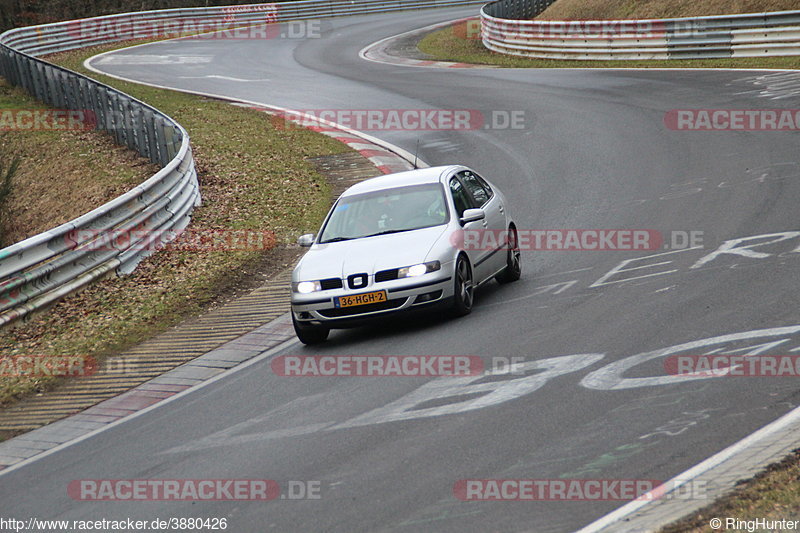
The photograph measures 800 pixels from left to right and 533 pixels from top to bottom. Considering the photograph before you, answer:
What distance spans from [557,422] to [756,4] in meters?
26.1

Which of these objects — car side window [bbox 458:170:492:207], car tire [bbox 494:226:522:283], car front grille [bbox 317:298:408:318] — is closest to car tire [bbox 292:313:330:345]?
car front grille [bbox 317:298:408:318]

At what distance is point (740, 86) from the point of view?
22844 millimetres

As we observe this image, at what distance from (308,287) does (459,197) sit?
2.38 m

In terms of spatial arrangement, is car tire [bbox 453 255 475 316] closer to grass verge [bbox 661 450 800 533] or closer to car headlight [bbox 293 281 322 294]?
car headlight [bbox 293 281 322 294]

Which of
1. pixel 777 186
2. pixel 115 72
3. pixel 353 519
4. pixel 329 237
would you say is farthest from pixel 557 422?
pixel 115 72

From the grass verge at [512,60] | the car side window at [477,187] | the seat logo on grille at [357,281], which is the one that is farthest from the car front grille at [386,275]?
the grass verge at [512,60]

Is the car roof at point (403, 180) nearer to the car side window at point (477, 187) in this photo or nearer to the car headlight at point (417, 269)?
the car side window at point (477, 187)

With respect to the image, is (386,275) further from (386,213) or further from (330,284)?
(386,213)

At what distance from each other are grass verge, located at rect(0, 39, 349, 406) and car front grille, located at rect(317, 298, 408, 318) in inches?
104

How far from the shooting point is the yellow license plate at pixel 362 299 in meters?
10.2

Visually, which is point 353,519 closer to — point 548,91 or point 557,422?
point 557,422

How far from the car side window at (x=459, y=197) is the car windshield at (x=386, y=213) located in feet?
0.59

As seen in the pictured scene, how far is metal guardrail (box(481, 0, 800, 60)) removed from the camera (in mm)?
25938

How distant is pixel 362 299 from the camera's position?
10.3 m
